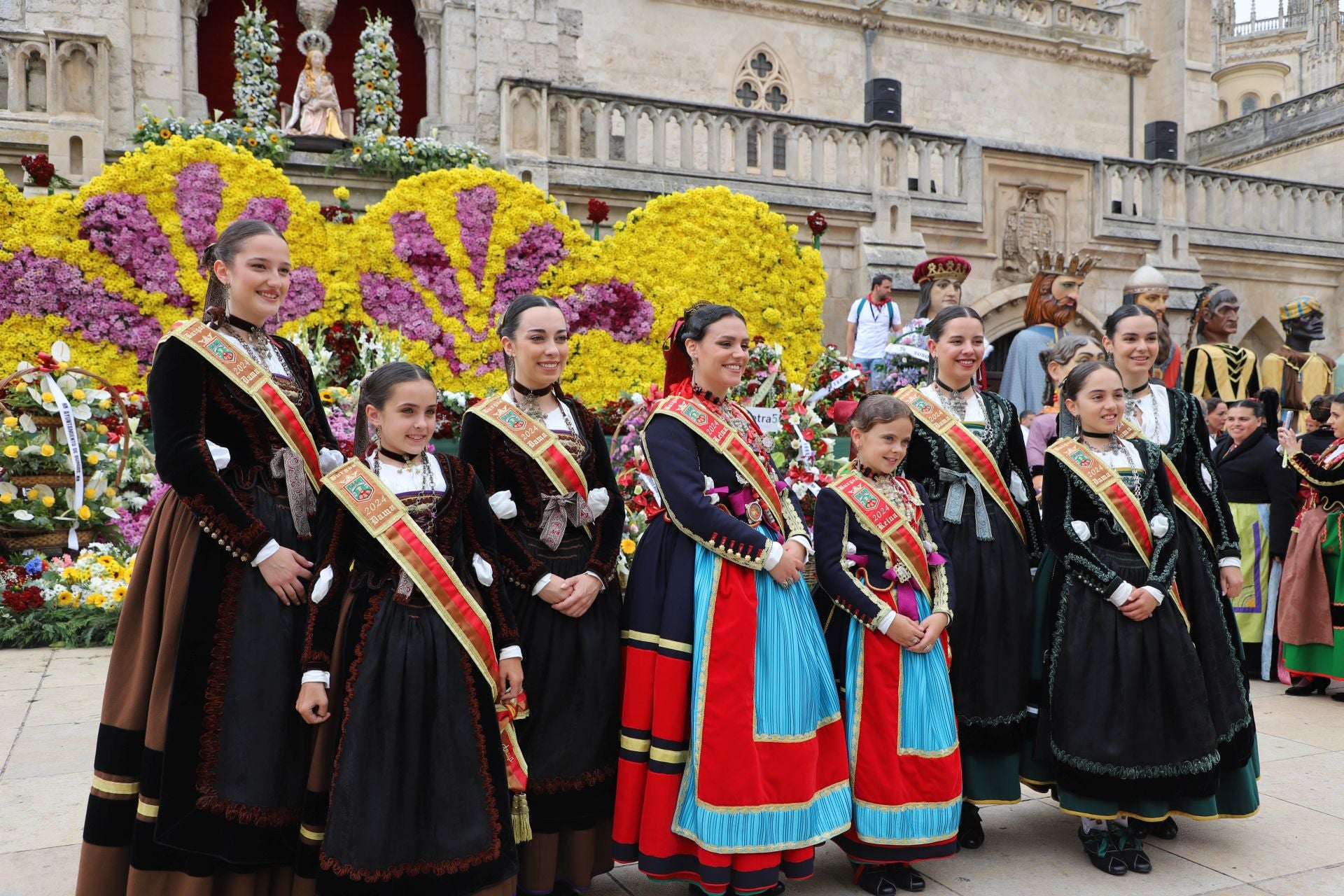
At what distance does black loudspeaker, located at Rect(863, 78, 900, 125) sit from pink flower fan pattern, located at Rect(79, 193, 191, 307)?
8849mm

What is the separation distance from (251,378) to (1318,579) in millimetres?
6092

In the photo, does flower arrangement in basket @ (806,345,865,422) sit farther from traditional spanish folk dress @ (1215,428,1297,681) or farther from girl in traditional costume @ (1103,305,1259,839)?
girl in traditional costume @ (1103,305,1259,839)

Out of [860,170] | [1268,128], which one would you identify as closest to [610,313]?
[860,170]

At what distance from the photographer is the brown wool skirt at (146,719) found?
114 inches

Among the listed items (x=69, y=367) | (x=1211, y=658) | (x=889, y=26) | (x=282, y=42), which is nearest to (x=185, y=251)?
(x=69, y=367)

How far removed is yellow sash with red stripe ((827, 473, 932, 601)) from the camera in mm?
3531

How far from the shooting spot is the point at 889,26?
20.1m

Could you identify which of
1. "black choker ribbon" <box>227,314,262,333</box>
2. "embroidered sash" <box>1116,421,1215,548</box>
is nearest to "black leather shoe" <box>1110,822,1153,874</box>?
"embroidered sash" <box>1116,421,1215,548</box>

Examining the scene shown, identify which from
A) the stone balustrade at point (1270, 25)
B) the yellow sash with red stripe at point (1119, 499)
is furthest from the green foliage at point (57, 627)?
the stone balustrade at point (1270, 25)

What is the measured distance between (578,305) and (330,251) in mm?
2228

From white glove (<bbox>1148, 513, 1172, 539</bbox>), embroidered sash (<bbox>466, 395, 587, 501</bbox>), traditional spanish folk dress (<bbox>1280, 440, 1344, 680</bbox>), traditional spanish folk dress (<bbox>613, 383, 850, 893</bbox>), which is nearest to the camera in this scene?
traditional spanish folk dress (<bbox>613, 383, 850, 893</bbox>)

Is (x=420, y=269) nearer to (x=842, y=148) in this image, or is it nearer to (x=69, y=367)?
(x=69, y=367)

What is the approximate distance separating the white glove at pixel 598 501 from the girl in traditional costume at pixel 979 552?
3.73 ft

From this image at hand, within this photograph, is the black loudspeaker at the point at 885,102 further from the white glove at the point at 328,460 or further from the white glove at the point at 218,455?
the white glove at the point at 218,455
